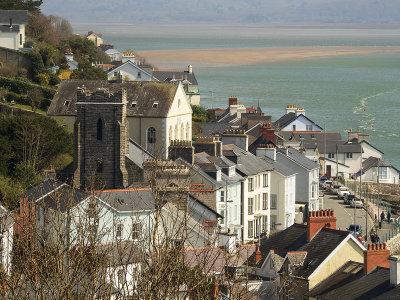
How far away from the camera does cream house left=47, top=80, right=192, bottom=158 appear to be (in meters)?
49.2

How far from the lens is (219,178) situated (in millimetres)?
42312

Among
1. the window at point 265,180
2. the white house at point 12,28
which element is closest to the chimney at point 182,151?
the window at point 265,180

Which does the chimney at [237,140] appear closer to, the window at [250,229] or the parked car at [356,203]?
the window at [250,229]

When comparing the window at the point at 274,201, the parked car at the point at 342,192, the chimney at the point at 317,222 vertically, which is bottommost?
the parked car at the point at 342,192

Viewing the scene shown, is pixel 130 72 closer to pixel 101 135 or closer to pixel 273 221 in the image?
pixel 273 221

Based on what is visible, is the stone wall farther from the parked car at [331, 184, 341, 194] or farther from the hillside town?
the parked car at [331, 184, 341, 194]

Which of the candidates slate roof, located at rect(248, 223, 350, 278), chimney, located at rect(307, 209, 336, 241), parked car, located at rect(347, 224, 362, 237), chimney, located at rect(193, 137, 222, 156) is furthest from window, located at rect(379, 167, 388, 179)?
chimney, located at rect(307, 209, 336, 241)

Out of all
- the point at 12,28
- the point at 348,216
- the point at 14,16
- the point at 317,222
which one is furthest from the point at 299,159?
the point at 14,16

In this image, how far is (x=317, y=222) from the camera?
31203mm

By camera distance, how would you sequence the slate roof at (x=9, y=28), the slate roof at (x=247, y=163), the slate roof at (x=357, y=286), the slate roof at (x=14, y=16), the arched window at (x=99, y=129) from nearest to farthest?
the slate roof at (x=357, y=286) → the arched window at (x=99, y=129) → the slate roof at (x=247, y=163) → the slate roof at (x=9, y=28) → the slate roof at (x=14, y=16)

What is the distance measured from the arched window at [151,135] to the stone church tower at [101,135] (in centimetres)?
676

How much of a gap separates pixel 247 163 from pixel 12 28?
28.1 meters

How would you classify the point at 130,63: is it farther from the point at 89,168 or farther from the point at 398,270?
the point at 398,270

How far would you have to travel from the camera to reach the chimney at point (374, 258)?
2808 cm
